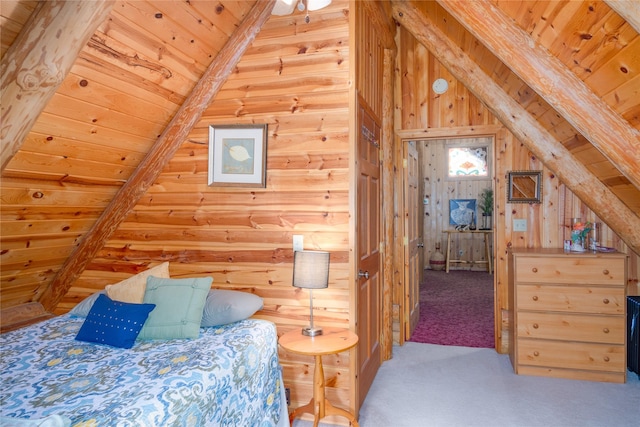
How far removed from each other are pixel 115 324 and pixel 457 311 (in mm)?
4073

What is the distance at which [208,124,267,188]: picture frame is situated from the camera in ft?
8.41

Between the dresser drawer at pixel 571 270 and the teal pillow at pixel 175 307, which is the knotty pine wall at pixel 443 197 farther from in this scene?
the teal pillow at pixel 175 307

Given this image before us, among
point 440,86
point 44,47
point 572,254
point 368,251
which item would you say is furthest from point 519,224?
point 44,47

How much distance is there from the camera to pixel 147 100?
93.4 inches

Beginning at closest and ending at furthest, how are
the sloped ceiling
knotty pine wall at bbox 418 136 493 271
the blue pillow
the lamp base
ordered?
the sloped ceiling, the blue pillow, the lamp base, knotty pine wall at bbox 418 136 493 271

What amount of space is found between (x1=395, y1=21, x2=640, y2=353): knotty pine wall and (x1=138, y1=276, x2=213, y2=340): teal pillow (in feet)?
8.52

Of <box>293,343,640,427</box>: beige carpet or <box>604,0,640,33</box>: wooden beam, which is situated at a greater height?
<box>604,0,640,33</box>: wooden beam

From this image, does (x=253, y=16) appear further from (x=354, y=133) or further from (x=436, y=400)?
(x=436, y=400)

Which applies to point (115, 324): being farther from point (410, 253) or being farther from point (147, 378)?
point (410, 253)

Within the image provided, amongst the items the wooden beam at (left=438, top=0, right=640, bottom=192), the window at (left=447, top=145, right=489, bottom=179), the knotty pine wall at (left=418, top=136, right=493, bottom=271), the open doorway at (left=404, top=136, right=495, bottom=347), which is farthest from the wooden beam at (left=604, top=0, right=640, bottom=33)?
the window at (left=447, top=145, right=489, bottom=179)

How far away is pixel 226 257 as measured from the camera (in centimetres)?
266

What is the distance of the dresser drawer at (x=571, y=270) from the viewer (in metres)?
2.89

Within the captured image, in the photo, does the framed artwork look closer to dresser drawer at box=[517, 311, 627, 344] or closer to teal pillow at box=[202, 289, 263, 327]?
dresser drawer at box=[517, 311, 627, 344]

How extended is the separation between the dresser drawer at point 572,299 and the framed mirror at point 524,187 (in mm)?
870
